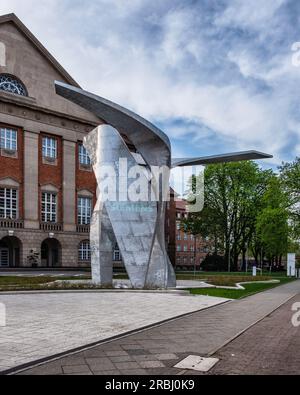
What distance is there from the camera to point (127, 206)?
21.9 metres

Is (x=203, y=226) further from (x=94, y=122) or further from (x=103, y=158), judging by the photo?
(x=103, y=158)

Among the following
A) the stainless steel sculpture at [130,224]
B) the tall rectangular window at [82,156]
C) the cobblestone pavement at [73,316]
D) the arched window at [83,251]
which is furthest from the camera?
the tall rectangular window at [82,156]

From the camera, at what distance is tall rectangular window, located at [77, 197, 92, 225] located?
171ft

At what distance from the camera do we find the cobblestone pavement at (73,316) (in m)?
8.03

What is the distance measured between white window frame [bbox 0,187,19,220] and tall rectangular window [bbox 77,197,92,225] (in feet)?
25.9

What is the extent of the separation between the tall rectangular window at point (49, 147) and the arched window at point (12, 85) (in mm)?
5224

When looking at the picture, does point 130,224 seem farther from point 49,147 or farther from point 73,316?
point 49,147

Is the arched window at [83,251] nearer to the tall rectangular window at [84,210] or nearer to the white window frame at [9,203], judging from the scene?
the tall rectangular window at [84,210]

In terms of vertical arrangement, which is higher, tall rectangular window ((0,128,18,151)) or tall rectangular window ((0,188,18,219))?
tall rectangular window ((0,128,18,151))

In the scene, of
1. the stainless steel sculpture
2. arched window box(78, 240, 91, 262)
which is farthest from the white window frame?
the stainless steel sculpture

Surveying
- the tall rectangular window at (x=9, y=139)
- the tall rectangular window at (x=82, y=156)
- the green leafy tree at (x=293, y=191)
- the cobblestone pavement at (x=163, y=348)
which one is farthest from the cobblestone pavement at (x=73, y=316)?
the tall rectangular window at (x=82, y=156)

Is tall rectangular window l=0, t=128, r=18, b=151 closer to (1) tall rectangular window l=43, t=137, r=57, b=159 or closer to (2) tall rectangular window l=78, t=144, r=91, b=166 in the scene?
(1) tall rectangular window l=43, t=137, r=57, b=159

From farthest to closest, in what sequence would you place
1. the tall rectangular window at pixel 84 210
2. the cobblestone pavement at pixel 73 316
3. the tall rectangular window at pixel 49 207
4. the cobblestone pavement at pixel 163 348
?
1. the tall rectangular window at pixel 84 210
2. the tall rectangular window at pixel 49 207
3. the cobblestone pavement at pixel 73 316
4. the cobblestone pavement at pixel 163 348
